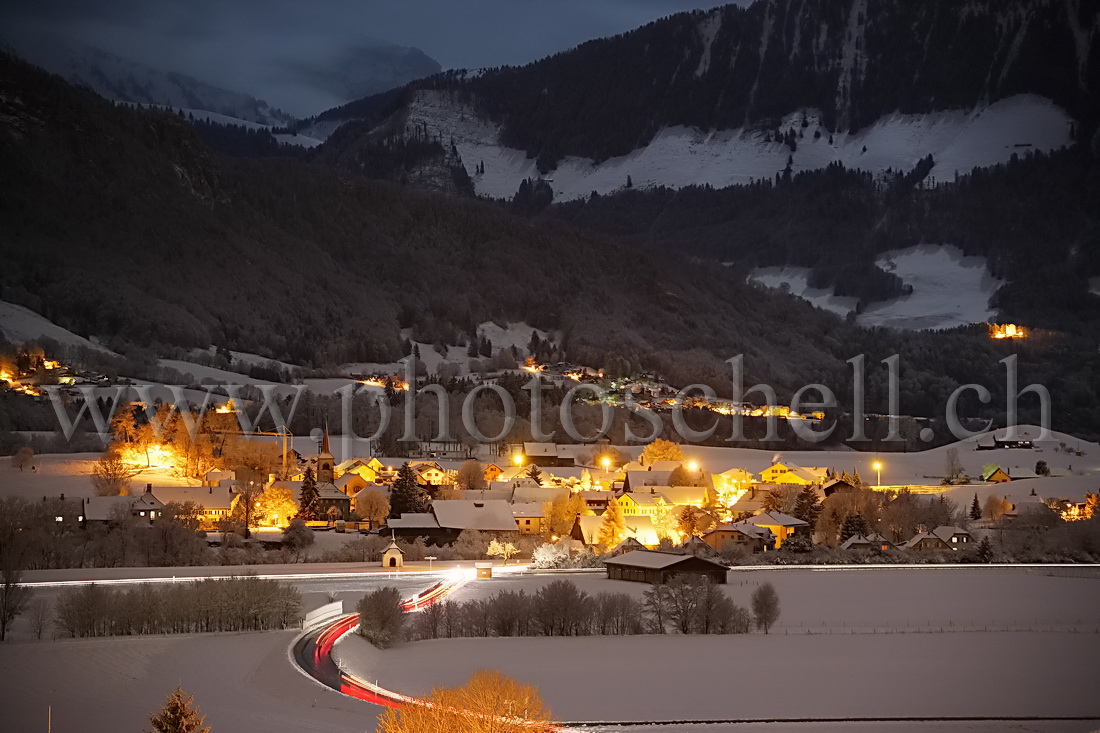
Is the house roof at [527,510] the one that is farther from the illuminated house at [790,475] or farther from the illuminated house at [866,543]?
the illuminated house at [790,475]

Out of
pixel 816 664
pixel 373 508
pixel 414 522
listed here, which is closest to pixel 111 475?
pixel 373 508

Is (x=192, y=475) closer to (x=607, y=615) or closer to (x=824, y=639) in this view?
(x=607, y=615)

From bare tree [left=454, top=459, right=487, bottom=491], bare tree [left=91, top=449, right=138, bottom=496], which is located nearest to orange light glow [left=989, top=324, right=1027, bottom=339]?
bare tree [left=454, top=459, right=487, bottom=491]

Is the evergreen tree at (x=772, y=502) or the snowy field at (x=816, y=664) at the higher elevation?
the evergreen tree at (x=772, y=502)

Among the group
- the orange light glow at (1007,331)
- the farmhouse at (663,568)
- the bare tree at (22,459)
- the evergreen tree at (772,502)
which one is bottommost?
the farmhouse at (663,568)

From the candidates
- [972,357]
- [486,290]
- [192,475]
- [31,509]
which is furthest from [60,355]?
[972,357]

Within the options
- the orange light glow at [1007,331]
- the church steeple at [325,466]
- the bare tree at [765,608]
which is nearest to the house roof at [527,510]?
the church steeple at [325,466]
